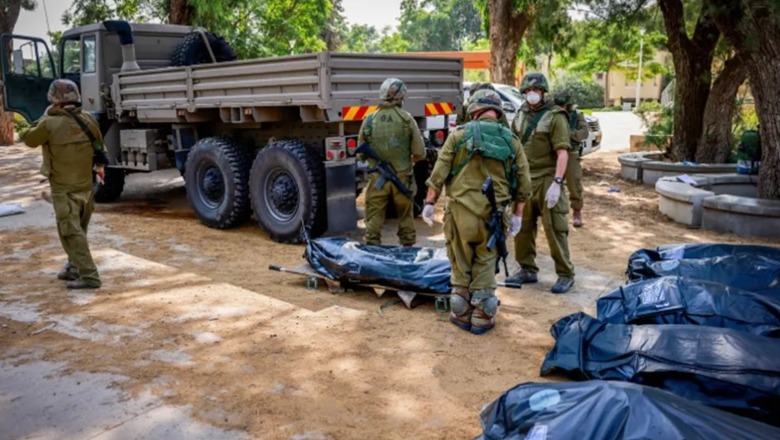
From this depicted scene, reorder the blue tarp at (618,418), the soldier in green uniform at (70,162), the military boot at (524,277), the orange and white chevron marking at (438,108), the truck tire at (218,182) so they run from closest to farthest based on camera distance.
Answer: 1. the blue tarp at (618,418)
2. the soldier in green uniform at (70,162)
3. the military boot at (524,277)
4. the orange and white chevron marking at (438,108)
5. the truck tire at (218,182)

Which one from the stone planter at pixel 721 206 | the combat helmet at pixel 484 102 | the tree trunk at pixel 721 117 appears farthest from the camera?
the tree trunk at pixel 721 117

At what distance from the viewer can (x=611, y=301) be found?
4527 mm

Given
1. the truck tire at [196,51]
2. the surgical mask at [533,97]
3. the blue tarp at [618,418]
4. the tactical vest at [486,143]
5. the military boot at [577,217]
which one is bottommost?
the military boot at [577,217]

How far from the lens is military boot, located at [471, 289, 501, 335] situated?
15.5ft

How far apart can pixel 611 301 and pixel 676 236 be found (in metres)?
3.70

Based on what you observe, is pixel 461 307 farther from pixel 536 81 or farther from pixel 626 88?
pixel 626 88

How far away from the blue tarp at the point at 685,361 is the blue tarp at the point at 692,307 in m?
0.43

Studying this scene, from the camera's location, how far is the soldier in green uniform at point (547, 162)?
5375 mm

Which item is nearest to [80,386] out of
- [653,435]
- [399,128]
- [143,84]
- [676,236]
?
[653,435]

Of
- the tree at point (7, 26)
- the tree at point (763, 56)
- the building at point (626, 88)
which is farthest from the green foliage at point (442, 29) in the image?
the tree at point (763, 56)

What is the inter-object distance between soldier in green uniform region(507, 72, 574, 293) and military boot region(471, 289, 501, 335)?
3.46 feet

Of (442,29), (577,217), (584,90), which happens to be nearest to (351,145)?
(577,217)

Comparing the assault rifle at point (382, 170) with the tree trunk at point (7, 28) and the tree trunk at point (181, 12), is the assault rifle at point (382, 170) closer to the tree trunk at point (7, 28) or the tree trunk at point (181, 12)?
the tree trunk at point (181, 12)

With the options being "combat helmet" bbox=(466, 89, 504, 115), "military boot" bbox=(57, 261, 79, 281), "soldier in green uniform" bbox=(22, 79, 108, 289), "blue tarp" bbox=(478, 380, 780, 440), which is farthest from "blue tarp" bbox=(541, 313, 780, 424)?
"military boot" bbox=(57, 261, 79, 281)
